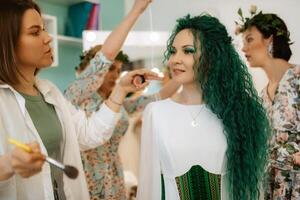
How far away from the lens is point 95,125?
3.57 ft

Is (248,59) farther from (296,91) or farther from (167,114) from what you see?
(167,114)

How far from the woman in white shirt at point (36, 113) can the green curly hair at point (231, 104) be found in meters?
0.24

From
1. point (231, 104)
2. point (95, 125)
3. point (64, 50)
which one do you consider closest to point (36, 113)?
point (95, 125)

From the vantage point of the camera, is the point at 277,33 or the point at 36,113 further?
the point at 277,33

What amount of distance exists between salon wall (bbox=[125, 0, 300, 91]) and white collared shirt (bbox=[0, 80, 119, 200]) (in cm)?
72

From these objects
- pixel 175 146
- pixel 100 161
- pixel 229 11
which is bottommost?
pixel 100 161

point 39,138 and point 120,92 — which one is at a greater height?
point 120,92

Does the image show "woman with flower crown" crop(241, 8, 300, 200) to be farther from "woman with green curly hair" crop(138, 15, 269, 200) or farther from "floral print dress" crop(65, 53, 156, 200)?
"floral print dress" crop(65, 53, 156, 200)

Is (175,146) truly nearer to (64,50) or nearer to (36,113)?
(36,113)

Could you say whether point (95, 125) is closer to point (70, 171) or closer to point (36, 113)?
point (36, 113)

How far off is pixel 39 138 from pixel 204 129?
521mm

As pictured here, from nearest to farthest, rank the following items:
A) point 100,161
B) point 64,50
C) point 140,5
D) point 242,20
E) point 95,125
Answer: point 95,125, point 140,5, point 242,20, point 100,161, point 64,50

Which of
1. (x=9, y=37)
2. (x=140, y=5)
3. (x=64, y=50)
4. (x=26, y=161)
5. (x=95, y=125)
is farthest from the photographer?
(x=64, y=50)

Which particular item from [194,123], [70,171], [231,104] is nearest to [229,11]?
[231,104]
